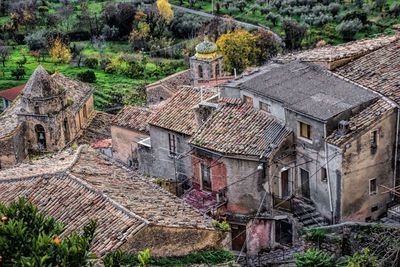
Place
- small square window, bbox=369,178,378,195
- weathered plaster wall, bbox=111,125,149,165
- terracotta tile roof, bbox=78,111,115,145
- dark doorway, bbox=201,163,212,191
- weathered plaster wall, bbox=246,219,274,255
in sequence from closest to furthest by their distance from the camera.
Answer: small square window, bbox=369,178,378,195 < weathered plaster wall, bbox=246,219,274,255 < dark doorway, bbox=201,163,212,191 < weathered plaster wall, bbox=111,125,149,165 < terracotta tile roof, bbox=78,111,115,145

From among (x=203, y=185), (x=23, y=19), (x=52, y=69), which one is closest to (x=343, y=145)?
(x=203, y=185)

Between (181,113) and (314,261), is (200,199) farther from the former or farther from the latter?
(314,261)

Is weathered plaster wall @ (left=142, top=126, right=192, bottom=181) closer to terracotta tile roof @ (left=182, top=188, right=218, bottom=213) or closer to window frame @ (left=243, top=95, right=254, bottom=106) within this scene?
terracotta tile roof @ (left=182, top=188, right=218, bottom=213)

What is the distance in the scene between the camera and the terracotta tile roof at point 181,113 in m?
31.9

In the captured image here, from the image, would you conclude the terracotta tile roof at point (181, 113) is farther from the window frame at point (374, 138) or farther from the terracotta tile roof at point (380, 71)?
the window frame at point (374, 138)

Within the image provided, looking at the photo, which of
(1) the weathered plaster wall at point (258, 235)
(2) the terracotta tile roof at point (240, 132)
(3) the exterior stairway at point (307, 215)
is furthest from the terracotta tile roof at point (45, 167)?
(3) the exterior stairway at point (307, 215)

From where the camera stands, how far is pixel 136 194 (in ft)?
74.5

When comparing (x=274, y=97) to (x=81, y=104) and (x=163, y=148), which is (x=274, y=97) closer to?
(x=163, y=148)

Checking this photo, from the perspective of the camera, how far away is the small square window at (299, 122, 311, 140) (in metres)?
27.1

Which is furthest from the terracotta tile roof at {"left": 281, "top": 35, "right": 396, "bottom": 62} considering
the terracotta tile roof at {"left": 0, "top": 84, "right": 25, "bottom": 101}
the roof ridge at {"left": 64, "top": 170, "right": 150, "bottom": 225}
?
the terracotta tile roof at {"left": 0, "top": 84, "right": 25, "bottom": 101}

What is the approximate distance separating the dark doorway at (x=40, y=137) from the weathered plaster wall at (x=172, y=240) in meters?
24.4

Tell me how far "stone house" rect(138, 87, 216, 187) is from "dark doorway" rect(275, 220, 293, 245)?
502 cm

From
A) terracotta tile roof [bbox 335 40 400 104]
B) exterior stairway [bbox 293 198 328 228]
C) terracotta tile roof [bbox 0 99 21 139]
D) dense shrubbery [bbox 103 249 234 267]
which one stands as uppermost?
terracotta tile roof [bbox 335 40 400 104]

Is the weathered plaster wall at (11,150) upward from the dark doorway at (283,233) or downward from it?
downward
